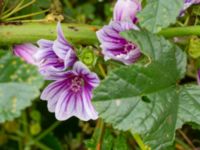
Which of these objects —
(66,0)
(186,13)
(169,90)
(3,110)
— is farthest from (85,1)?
(3,110)

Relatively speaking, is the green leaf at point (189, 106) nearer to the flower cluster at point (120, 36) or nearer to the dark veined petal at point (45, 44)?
the flower cluster at point (120, 36)

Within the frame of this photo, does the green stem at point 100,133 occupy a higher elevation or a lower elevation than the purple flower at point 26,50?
lower

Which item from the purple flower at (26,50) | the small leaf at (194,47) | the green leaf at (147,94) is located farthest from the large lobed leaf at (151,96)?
the purple flower at (26,50)

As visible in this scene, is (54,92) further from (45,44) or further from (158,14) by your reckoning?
(158,14)

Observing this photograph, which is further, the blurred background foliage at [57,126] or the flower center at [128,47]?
the blurred background foliage at [57,126]

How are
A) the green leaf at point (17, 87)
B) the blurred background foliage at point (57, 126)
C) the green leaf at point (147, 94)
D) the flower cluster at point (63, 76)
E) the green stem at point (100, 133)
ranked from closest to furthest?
the green leaf at point (17, 87) < the green leaf at point (147, 94) < the flower cluster at point (63, 76) < the green stem at point (100, 133) < the blurred background foliage at point (57, 126)

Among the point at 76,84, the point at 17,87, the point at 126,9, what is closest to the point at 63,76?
the point at 76,84

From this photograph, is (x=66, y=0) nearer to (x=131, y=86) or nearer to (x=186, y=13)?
(x=186, y=13)

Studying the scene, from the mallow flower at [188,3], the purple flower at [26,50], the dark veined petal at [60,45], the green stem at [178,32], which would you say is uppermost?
the mallow flower at [188,3]

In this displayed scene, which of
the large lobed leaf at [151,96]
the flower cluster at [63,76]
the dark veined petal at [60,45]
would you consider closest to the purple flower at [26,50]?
the flower cluster at [63,76]

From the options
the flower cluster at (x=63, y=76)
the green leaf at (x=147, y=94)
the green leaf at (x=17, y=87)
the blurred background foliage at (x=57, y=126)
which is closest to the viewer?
the green leaf at (x=17, y=87)
